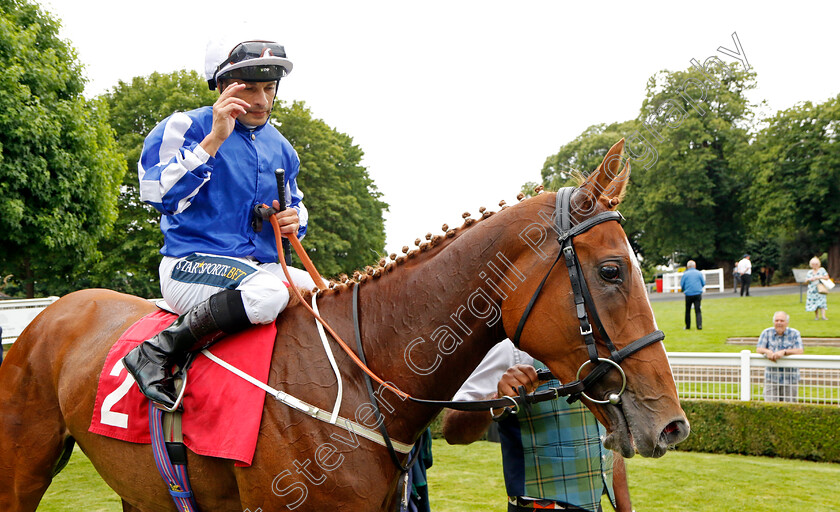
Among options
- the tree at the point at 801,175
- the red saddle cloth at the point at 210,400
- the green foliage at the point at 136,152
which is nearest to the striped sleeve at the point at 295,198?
the red saddle cloth at the point at 210,400

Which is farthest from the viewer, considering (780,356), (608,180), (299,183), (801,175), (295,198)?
(801,175)

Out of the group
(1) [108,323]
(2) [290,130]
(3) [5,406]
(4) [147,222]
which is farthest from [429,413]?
(2) [290,130]

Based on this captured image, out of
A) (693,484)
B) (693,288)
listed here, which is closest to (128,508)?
(693,484)

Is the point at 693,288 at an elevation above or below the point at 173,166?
below

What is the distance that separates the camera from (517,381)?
2152 mm

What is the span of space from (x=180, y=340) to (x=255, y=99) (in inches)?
39.8

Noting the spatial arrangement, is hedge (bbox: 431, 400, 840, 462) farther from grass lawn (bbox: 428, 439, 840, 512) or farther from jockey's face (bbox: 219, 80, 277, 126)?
jockey's face (bbox: 219, 80, 277, 126)

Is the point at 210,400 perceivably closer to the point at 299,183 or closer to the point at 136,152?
the point at 136,152

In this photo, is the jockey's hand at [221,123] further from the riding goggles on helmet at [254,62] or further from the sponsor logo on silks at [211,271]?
the sponsor logo on silks at [211,271]

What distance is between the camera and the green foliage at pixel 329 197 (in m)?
27.1

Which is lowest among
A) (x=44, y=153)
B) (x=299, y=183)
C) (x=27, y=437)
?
(x=27, y=437)

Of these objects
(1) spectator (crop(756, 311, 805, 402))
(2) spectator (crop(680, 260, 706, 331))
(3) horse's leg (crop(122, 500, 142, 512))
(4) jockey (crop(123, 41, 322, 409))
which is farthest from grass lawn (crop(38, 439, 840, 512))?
(2) spectator (crop(680, 260, 706, 331))

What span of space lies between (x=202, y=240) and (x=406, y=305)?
2.99ft

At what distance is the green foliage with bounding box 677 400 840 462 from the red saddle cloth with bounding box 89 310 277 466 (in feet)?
24.5
